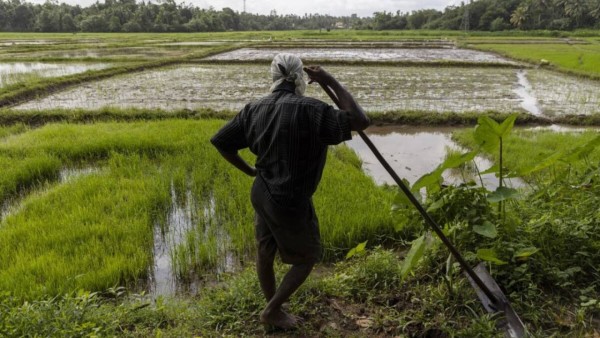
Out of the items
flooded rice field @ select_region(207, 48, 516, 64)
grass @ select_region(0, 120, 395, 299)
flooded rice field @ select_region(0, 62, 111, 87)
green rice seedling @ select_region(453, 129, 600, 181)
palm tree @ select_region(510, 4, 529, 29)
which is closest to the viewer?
grass @ select_region(0, 120, 395, 299)

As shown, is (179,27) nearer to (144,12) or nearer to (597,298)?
(144,12)

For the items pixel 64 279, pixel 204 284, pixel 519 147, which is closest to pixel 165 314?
pixel 204 284

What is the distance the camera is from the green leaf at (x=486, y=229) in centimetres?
196

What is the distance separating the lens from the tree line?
39.8m

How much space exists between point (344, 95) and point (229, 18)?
57.9m

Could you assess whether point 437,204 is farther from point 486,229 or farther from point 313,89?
point 313,89

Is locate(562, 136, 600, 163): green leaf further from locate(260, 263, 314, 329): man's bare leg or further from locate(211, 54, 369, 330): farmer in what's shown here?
locate(260, 263, 314, 329): man's bare leg

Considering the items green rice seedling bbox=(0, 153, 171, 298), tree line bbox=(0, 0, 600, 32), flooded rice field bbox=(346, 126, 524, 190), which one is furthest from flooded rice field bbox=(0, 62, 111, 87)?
tree line bbox=(0, 0, 600, 32)

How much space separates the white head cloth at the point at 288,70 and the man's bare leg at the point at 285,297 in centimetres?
90

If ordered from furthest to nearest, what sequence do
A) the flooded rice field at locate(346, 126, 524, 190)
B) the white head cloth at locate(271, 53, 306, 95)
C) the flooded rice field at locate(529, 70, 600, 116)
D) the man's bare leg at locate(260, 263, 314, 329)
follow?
1. the flooded rice field at locate(529, 70, 600, 116)
2. the flooded rice field at locate(346, 126, 524, 190)
3. the man's bare leg at locate(260, 263, 314, 329)
4. the white head cloth at locate(271, 53, 306, 95)

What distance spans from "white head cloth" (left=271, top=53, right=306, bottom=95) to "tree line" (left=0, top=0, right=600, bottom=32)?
41837mm

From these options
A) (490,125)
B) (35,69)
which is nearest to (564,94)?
(490,125)

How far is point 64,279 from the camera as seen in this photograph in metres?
2.85

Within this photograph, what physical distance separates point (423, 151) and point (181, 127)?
3.99 meters
